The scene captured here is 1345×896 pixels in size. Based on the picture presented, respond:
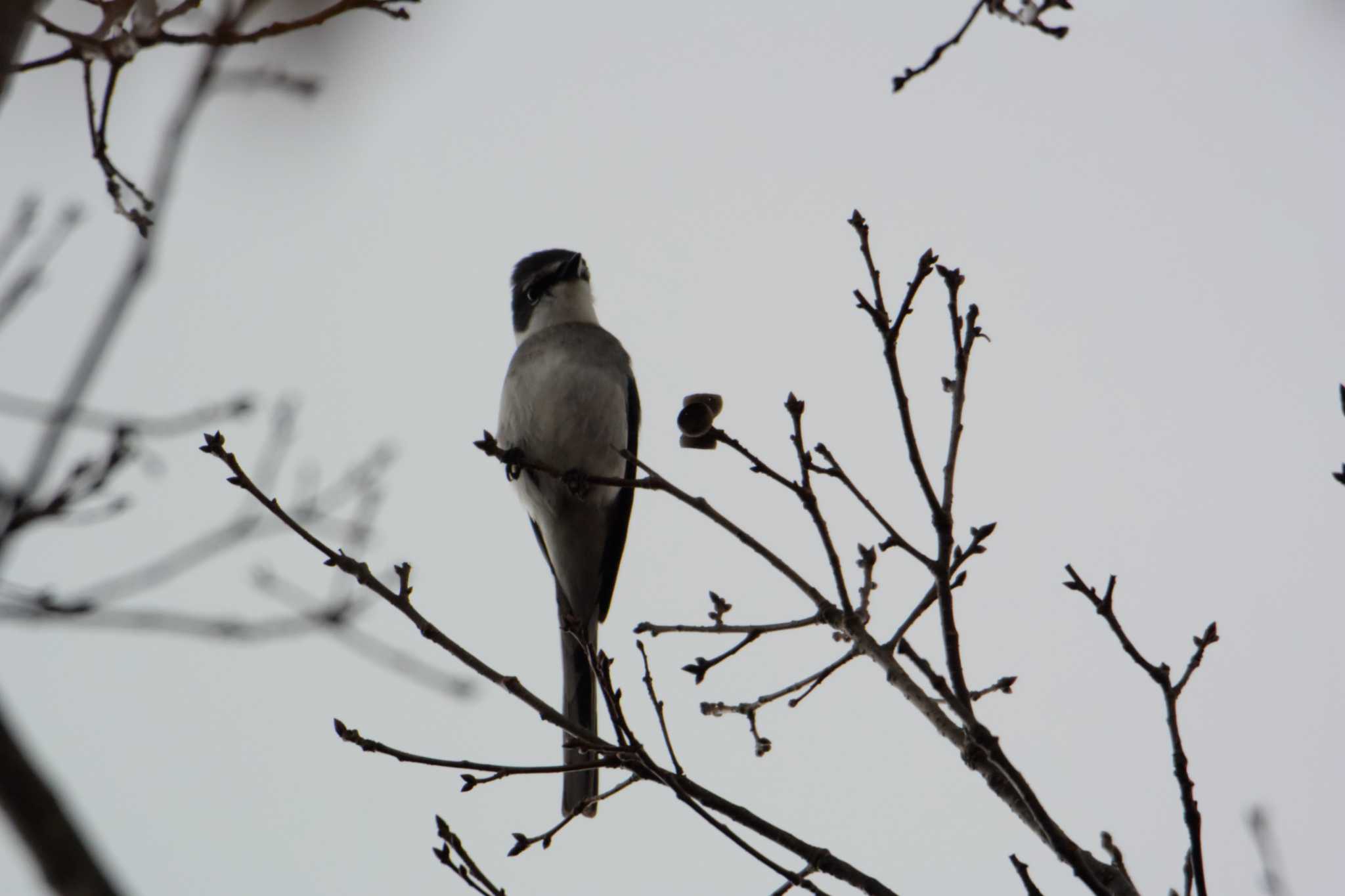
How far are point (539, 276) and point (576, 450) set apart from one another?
1.56 metres

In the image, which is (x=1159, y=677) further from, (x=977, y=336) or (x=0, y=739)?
(x=0, y=739)

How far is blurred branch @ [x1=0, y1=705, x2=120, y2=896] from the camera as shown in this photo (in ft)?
3.19

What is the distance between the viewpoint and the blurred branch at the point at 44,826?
97cm

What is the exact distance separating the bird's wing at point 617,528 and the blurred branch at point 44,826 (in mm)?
5679

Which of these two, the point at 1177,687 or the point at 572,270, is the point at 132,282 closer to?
the point at 1177,687

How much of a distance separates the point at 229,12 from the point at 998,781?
7.51ft

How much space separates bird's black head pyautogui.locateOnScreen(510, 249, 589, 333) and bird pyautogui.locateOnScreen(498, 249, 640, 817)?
0.19 meters

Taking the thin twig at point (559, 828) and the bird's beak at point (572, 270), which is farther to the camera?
the bird's beak at point (572, 270)

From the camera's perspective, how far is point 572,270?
24.3 ft

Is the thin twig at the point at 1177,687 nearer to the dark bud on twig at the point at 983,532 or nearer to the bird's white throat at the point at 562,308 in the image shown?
the dark bud on twig at the point at 983,532

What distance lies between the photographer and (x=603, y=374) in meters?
6.56

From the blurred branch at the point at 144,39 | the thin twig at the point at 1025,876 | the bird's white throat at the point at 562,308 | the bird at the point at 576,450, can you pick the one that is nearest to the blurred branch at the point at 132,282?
the blurred branch at the point at 144,39

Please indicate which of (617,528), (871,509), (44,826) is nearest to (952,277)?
(871,509)

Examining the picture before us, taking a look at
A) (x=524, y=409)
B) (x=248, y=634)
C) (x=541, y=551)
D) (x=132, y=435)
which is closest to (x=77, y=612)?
(x=132, y=435)
